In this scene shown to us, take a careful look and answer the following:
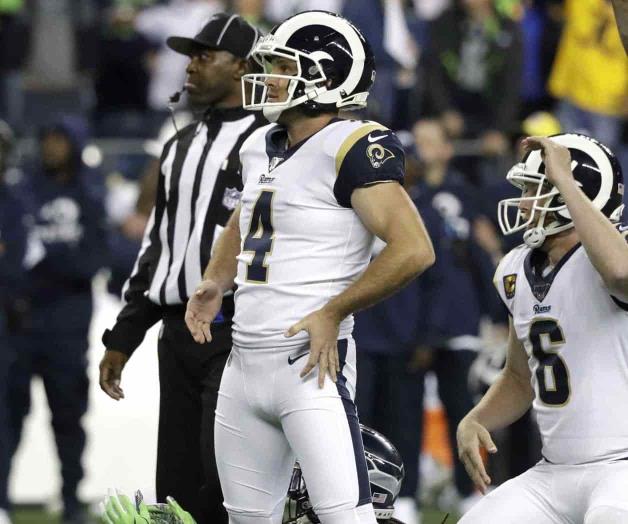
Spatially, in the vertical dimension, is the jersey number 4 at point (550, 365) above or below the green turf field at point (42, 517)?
above

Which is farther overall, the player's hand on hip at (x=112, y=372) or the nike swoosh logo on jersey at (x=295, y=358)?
the player's hand on hip at (x=112, y=372)

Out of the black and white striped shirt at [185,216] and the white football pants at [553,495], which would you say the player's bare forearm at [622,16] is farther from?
the black and white striped shirt at [185,216]

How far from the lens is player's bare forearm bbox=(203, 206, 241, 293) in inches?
187

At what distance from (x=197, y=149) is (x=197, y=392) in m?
0.81

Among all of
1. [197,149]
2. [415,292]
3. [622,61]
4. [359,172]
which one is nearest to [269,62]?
[359,172]

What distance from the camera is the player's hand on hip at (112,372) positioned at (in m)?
5.34

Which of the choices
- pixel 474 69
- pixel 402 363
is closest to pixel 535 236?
pixel 402 363

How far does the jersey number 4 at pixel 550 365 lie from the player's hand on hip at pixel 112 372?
4.94ft

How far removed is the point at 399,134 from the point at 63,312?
6.84 ft

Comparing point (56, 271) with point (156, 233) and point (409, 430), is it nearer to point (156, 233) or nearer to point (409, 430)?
point (409, 430)

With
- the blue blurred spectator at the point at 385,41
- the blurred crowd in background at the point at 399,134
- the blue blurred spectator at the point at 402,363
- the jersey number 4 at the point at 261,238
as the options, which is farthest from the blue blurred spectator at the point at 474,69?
the jersey number 4 at the point at 261,238

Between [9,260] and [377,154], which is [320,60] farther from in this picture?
[9,260]

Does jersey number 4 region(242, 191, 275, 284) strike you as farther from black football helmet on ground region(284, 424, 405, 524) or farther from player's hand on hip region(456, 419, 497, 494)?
player's hand on hip region(456, 419, 497, 494)

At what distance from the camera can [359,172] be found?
421 cm
